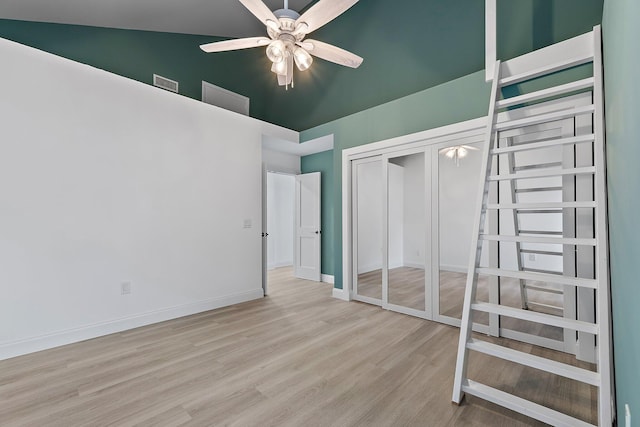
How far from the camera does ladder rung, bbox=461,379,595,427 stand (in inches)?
60.7

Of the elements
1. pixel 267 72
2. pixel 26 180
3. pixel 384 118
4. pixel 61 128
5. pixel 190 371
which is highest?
pixel 267 72

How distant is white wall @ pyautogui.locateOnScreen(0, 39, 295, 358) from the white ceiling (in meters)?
0.92

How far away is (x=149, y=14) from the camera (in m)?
3.65

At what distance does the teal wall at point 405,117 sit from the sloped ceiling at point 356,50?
469 mm

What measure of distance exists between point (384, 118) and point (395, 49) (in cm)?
114

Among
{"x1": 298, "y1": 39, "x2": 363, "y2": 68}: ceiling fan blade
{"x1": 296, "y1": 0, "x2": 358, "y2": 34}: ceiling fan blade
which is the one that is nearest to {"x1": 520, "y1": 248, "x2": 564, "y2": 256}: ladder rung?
{"x1": 298, "y1": 39, "x2": 363, "y2": 68}: ceiling fan blade

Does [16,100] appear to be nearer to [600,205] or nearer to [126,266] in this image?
[126,266]

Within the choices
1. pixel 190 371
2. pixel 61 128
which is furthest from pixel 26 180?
pixel 190 371

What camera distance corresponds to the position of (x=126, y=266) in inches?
Result: 121

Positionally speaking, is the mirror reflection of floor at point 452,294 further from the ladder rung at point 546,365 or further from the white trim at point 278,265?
the white trim at point 278,265

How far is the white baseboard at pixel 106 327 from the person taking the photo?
97.1 inches

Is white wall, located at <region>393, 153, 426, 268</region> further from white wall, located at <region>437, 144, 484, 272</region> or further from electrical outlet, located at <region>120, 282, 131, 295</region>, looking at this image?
electrical outlet, located at <region>120, 282, 131, 295</region>

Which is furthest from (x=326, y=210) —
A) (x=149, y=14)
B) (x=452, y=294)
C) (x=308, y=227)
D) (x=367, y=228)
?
(x=149, y=14)

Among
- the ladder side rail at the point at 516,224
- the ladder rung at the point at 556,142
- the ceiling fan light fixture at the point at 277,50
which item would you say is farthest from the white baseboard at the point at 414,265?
the ceiling fan light fixture at the point at 277,50
